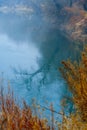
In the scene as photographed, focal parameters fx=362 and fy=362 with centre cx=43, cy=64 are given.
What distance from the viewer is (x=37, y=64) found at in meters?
30.3

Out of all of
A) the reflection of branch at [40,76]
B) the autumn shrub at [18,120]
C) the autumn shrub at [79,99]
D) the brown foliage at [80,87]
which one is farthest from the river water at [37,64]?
the autumn shrub at [18,120]

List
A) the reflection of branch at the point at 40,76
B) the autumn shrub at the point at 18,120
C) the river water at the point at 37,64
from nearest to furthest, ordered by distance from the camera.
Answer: the autumn shrub at the point at 18,120, the river water at the point at 37,64, the reflection of branch at the point at 40,76

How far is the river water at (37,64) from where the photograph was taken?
21.2 metres

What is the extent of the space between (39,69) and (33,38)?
20.7 metres

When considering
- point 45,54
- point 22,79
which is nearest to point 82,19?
point 45,54

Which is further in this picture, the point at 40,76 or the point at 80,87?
the point at 40,76

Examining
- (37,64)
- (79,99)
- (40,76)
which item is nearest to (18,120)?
(79,99)

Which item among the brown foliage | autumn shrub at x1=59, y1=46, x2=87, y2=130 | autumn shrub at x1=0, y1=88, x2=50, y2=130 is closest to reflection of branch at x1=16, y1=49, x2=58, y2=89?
the brown foliage

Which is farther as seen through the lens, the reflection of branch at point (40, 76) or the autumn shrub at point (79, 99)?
the reflection of branch at point (40, 76)

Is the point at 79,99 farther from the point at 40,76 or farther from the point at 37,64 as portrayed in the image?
the point at 37,64

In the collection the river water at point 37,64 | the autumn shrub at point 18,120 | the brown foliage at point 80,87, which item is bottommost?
the river water at point 37,64

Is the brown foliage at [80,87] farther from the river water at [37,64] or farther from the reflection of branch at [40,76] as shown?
the reflection of branch at [40,76]

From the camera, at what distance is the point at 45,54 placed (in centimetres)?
3584

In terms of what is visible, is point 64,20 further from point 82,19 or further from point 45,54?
point 45,54
